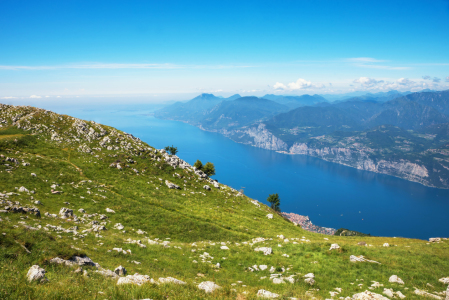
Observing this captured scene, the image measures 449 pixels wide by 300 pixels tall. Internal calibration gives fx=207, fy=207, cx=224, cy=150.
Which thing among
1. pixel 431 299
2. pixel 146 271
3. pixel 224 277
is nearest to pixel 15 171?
pixel 146 271

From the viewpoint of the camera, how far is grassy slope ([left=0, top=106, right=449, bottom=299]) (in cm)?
993

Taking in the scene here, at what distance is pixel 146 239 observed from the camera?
72.5 ft

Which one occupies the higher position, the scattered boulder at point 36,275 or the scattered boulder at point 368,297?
the scattered boulder at point 36,275

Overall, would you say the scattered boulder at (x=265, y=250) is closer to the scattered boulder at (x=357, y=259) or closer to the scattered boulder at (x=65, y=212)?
the scattered boulder at (x=357, y=259)

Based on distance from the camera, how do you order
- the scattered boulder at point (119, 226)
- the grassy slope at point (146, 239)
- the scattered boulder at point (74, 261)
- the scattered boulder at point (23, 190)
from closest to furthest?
the grassy slope at point (146, 239), the scattered boulder at point (74, 261), the scattered boulder at point (119, 226), the scattered boulder at point (23, 190)

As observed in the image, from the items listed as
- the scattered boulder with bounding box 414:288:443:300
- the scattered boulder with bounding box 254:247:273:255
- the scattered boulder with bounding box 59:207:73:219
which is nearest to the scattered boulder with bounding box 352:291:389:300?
the scattered boulder with bounding box 414:288:443:300

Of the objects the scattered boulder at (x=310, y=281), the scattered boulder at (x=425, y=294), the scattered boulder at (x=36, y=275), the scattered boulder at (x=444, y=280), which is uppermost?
the scattered boulder at (x=36, y=275)

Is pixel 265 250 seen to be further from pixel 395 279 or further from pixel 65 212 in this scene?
pixel 65 212

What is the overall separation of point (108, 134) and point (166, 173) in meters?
19.9

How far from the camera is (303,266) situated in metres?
18.3

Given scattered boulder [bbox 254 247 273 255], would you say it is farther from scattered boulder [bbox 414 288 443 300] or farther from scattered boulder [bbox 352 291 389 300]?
scattered boulder [bbox 414 288 443 300]

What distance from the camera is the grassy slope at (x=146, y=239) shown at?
9.93 metres

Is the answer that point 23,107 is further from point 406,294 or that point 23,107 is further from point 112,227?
point 406,294

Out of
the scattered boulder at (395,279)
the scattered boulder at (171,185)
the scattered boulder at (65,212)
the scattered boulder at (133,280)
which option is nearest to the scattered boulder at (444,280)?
the scattered boulder at (395,279)
